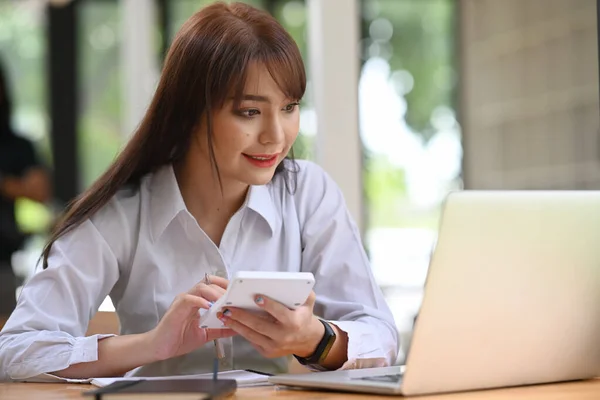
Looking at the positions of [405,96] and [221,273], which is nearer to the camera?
[221,273]

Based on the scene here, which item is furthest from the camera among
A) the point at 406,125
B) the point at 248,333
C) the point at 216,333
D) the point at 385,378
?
the point at 406,125

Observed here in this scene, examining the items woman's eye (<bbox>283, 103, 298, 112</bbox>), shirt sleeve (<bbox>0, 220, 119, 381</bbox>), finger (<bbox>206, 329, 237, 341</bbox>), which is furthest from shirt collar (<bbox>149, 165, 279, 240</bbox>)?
finger (<bbox>206, 329, 237, 341</bbox>)

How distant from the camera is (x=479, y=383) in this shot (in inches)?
50.6

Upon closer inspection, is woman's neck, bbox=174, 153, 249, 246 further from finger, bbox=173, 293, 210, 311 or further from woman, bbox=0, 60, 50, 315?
woman, bbox=0, 60, 50, 315

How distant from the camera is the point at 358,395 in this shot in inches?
50.8

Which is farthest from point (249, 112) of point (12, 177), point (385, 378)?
point (12, 177)

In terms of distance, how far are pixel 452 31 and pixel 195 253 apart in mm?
6396

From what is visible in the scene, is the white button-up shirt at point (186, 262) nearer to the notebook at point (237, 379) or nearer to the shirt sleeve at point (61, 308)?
the shirt sleeve at point (61, 308)

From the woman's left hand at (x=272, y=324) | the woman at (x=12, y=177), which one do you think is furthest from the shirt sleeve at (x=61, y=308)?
the woman at (x=12, y=177)

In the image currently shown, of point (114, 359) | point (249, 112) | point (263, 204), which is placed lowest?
point (114, 359)

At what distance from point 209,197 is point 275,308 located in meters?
0.57

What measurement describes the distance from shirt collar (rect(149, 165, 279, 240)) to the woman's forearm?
0.93 feet

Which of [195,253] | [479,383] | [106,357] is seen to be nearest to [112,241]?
[195,253]

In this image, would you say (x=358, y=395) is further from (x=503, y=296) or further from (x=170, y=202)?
(x=170, y=202)
